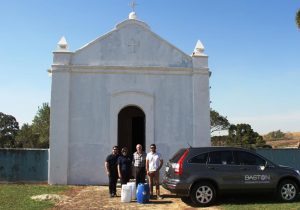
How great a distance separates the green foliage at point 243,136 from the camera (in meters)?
44.4

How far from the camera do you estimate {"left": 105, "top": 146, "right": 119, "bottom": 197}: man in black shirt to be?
12680mm

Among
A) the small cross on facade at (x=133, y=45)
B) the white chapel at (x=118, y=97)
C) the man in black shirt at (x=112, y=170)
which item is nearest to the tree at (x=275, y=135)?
the white chapel at (x=118, y=97)

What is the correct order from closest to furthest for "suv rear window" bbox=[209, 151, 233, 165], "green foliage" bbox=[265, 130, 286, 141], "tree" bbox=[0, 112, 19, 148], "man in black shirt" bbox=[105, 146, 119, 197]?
"suv rear window" bbox=[209, 151, 233, 165]
"man in black shirt" bbox=[105, 146, 119, 197]
"tree" bbox=[0, 112, 19, 148]
"green foliage" bbox=[265, 130, 286, 141]

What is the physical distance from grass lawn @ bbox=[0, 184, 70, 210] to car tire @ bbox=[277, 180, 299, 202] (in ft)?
21.7

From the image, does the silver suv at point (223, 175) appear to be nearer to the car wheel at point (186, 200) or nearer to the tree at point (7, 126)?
the car wheel at point (186, 200)

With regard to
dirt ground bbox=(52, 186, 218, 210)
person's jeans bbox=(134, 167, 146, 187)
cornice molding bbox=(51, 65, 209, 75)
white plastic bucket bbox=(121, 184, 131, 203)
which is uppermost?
cornice molding bbox=(51, 65, 209, 75)

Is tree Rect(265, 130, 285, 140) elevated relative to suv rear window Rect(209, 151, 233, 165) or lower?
elevated

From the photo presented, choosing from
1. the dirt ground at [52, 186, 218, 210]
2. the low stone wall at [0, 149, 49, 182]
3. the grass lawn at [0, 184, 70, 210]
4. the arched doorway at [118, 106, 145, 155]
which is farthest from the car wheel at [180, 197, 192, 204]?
the arched doorway at [118, 106, 145, 155]

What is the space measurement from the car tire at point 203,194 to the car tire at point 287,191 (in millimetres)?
1989

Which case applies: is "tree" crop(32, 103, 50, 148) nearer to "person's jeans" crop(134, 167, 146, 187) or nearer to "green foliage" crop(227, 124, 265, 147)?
"green foliage" crop(227, 124, 265, 147)

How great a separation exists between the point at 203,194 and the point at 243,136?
36809 millimetres

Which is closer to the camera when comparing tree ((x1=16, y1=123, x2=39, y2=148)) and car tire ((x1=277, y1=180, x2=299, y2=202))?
car tire ((x1=277, y1=180, x2=299, y2=202))

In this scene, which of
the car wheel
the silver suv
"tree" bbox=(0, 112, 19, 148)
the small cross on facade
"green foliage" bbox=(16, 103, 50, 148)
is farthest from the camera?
"tree" bbox=(0, 112, 19, 148)

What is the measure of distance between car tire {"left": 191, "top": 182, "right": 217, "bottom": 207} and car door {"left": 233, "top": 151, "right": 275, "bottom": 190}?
88cm
